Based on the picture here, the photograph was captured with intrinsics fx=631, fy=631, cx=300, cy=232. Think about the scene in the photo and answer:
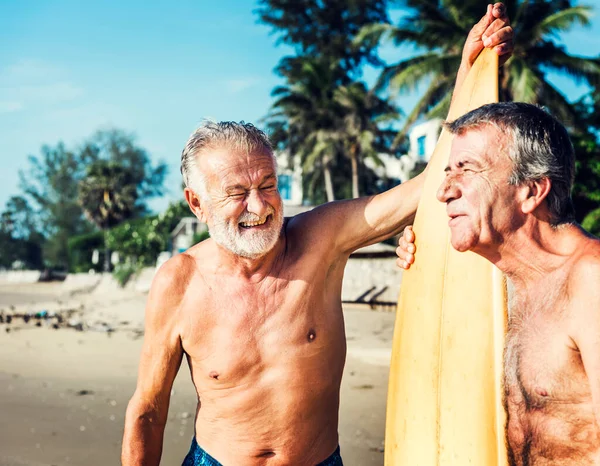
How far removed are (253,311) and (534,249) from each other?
1.13m

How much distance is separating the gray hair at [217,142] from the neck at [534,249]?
998mm

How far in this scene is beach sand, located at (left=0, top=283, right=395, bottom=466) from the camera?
7117 mm

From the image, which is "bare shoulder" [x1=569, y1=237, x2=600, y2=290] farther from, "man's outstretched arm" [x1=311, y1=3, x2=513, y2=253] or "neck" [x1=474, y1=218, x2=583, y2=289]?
"man's outstretched arm" [x1=311, y1=3, x2=513, y2=253]

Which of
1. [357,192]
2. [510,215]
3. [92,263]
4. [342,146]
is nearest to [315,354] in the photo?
[510,215]

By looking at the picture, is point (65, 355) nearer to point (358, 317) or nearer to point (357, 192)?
point (358, 317)

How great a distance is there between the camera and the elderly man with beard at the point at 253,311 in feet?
8.04

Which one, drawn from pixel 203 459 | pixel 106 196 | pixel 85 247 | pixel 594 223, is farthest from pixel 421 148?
pixel 203 459

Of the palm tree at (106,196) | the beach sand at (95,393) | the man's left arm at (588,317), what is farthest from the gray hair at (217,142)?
the palm tree at (106,196)

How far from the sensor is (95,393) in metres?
9.69

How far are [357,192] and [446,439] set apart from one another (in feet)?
87.2

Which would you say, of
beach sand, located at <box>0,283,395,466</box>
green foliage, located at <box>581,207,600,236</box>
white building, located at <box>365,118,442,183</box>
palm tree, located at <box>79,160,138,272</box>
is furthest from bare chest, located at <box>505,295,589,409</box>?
palm tree, located at <box>79,160,138,272</box>

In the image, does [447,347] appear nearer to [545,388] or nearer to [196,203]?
[545,388]

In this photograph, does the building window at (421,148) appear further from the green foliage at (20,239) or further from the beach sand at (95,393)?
the green foliage at (20,239)

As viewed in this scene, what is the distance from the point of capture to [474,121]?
1933mm
